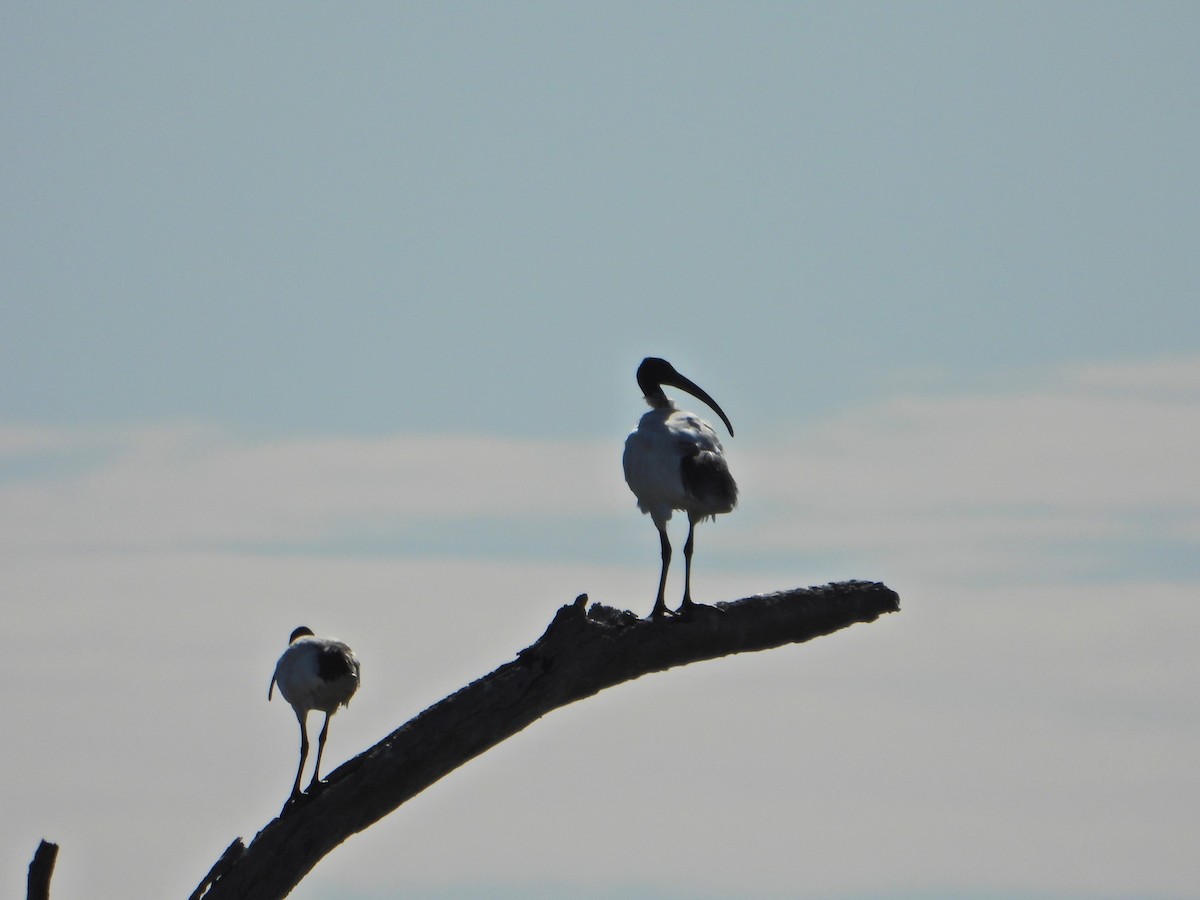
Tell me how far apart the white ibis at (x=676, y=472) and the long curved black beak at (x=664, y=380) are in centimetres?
71

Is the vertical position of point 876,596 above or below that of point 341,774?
above

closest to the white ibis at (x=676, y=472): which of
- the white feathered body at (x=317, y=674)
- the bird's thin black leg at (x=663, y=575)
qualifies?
the bird's thin black leg at (x=663, y=575)

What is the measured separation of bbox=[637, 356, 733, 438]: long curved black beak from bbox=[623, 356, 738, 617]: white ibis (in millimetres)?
711

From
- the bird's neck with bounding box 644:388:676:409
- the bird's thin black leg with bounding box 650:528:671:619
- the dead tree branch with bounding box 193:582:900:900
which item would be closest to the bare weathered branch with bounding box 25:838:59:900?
the dead tree branch with bounding box 193:582:900:900

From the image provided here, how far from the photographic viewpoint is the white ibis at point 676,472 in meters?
15.4

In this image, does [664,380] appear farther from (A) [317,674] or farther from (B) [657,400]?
(A) [317,674]

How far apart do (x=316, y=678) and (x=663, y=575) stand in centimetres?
479

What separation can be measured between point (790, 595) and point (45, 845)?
5341 millimetres

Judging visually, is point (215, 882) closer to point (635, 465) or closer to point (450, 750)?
point (450, 750)

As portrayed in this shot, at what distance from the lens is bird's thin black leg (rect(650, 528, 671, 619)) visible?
1468cm

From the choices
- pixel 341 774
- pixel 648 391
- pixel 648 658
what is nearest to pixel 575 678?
pixel 648 658

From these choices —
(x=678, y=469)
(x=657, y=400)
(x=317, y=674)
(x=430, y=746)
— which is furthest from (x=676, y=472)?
(x=317, y=674)

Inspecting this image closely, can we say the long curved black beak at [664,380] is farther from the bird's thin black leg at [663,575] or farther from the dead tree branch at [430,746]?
the dead tree branch at [430,746]

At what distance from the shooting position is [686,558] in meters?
15.8
